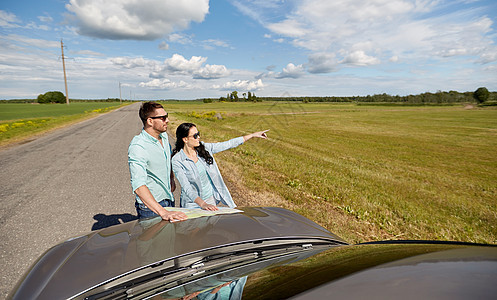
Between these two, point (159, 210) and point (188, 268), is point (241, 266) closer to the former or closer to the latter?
point (188, 268)

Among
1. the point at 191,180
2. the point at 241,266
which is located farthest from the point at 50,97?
the point at 241,266

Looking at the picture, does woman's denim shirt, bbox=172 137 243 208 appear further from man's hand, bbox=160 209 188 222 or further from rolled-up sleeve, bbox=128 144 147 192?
man's hand, bbox=160 209 188 222

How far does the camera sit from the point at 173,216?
226 centimetres

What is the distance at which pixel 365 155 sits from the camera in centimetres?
1360

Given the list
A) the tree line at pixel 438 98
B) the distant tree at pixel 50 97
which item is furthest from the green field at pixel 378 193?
the distant tree at pixel 50 97

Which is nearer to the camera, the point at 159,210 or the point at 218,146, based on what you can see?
the point at 159,210

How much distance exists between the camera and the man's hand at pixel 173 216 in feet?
7.39

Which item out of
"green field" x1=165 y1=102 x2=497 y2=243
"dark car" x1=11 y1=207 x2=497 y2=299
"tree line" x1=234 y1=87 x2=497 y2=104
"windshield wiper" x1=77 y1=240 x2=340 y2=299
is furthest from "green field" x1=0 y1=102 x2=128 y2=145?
"tree line" x1=234 y1=87 x2=497 y2=104

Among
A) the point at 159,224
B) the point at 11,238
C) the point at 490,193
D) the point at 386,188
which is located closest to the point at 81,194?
the point at 11,238

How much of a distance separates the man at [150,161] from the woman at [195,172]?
0.76ft

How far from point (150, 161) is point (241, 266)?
63.3 inches

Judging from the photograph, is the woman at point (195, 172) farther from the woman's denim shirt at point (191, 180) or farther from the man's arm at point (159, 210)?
the man's arm at point (159, 210)

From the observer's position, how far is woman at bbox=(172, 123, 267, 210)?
326cm

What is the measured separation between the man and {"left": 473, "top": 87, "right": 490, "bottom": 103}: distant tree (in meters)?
125
